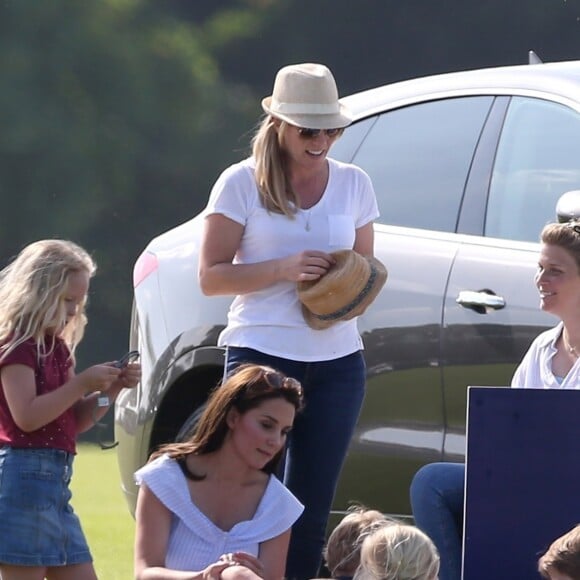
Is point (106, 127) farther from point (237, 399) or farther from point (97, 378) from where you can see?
point (237, 399)

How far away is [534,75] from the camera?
5.87 metres

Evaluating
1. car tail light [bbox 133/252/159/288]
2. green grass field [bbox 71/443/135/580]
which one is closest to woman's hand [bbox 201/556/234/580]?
car tail light [bbox 133/252/159/288]

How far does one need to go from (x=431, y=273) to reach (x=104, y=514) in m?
4.21

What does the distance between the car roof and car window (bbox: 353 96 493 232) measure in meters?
0.03

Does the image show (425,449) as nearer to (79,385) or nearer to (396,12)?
(79,385)

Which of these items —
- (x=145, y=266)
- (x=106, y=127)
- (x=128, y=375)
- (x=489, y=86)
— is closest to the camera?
(x=128, y=375)

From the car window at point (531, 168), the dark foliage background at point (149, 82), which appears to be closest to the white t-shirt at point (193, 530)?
the car window at point (531, 168)

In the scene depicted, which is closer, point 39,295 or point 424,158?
point 39,295

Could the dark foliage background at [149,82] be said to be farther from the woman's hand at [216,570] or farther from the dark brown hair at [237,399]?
the woman's hand at [216,570]

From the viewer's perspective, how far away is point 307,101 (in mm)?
5137

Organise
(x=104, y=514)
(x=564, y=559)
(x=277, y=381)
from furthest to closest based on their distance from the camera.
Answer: (x=104, y=514) → (x=277, y=381) → (x=564, y=559)

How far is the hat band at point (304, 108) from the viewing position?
509 centimetres

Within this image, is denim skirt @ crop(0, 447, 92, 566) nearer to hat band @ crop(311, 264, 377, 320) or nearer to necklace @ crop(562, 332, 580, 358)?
hat band @ crop(311, 264, 377, 320)

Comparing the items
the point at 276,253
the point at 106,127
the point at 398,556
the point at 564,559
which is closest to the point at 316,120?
the point at 276,253
